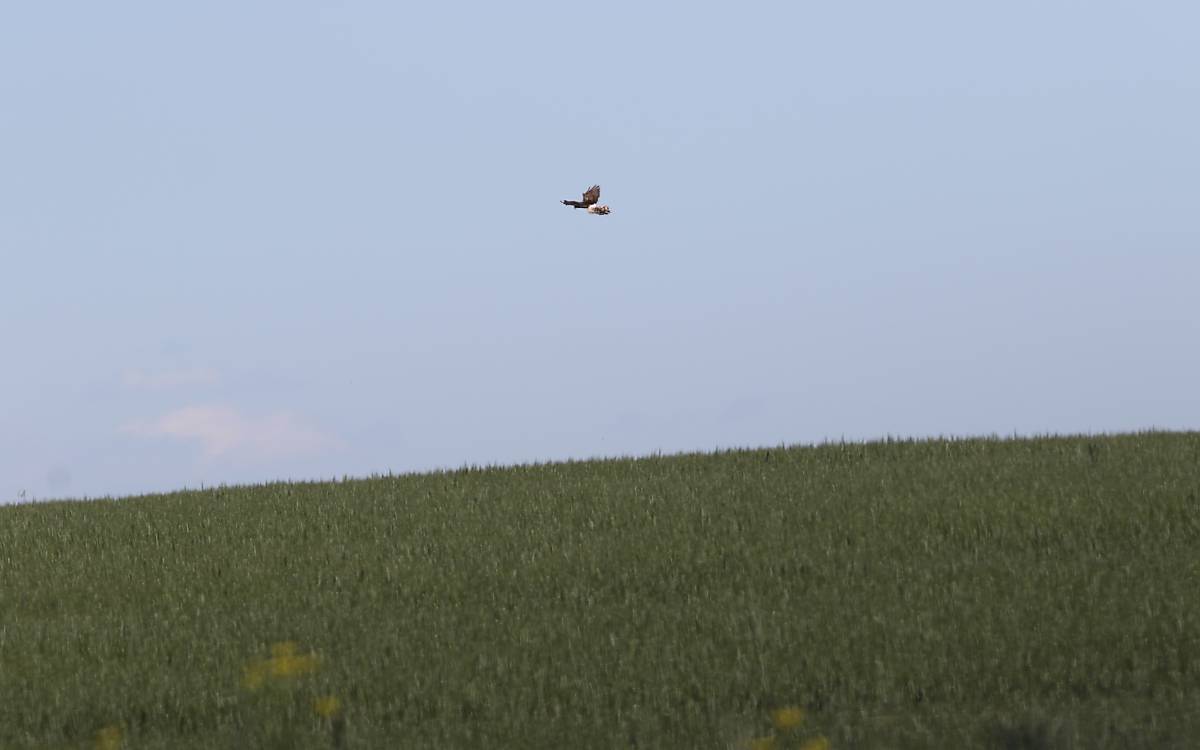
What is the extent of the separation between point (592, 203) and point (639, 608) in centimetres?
670

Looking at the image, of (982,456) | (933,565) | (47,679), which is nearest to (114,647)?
(47,679)

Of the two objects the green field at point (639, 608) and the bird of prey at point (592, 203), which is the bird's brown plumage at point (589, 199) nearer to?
the bird of prey at point (592, 203)

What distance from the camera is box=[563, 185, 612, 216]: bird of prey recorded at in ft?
59.1

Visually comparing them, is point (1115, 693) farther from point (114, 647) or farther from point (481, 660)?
point (114, 647)

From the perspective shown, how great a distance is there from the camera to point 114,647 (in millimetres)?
13219

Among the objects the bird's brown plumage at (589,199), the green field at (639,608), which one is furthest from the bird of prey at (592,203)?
the green field at (639,608)

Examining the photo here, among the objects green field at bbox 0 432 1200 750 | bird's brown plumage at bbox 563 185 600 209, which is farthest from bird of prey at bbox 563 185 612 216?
green field at bbox 0 432 1200 750

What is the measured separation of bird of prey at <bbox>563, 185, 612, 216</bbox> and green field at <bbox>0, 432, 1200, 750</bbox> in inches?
145

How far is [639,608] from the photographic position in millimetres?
13297

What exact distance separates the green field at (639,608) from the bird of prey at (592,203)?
12.1ft

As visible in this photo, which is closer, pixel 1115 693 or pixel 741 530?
pixel 1115 693

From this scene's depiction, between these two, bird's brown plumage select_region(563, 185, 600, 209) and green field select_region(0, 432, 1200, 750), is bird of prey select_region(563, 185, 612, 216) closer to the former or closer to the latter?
bird's brown plumage select_region(563, 185, 600, 209)

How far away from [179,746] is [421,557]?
603 cm

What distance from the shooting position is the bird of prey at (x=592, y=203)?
709 inches
